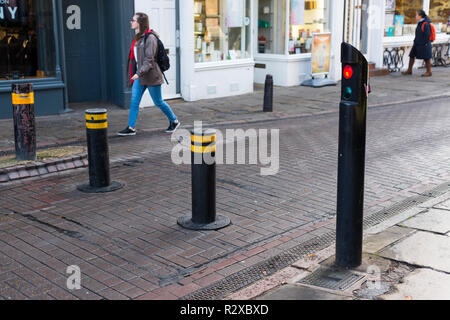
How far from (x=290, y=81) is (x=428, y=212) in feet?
38.0

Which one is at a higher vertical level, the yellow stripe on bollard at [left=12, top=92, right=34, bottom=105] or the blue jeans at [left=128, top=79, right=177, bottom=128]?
the yellow stripe on bollard at [left=12, top=92, right=34, bottom=105]

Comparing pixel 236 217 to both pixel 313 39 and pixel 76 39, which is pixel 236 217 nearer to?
pixel 76 39

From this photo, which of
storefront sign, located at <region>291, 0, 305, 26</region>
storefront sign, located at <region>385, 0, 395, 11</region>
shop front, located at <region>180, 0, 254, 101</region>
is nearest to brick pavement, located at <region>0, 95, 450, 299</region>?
shop front, located at <region>180, 0, 254, 101</region>

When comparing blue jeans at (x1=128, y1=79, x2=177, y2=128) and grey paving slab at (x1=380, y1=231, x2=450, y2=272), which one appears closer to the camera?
grey paving slab at (x1=380, y1=231, x2=450, y2=272)

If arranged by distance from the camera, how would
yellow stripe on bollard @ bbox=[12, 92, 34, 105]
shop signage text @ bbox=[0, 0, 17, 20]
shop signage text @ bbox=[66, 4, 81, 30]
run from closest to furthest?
yellow stripe on bollard @ bbox=[12, 92, 34, 105], shop signage text @ bbox=[0, 0, 17, 20], shop signage text @ bbox=[66, 4, 81, 30]

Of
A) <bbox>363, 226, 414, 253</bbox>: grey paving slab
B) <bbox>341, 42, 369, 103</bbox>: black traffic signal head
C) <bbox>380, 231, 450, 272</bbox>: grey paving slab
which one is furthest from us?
<bbox>363, 226, 414, 253</bbox>: grey paving slab

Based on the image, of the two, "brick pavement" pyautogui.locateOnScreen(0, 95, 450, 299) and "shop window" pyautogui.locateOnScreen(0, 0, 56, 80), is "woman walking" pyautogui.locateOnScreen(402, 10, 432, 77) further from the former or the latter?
"shop window" pyautogui.locateOnScreen(0, 0, 56, 80)

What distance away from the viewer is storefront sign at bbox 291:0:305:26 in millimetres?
16984

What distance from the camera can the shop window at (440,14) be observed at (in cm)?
2400

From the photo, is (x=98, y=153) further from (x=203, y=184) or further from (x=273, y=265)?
(x=273, y=265)

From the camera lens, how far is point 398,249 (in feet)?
16.1

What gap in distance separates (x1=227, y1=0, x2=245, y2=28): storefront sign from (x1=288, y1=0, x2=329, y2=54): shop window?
220 cm

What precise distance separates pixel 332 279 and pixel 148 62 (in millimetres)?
6268

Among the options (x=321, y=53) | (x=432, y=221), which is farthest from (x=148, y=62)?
(x=321, y=53)
